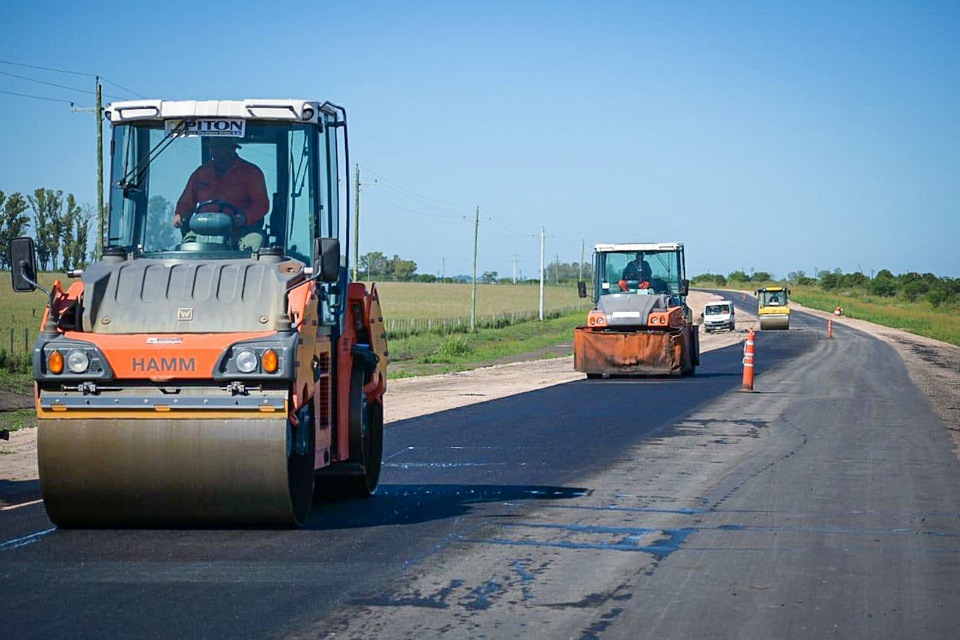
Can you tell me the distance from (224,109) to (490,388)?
18.3 m

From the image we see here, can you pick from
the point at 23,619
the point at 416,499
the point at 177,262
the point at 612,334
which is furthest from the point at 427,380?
the point at 23,619

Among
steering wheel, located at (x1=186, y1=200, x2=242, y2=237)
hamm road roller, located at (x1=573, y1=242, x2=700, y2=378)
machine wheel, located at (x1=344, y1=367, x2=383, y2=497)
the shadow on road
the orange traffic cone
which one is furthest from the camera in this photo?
hamm road roller, located at (x1=573, y1=242, x2=700, y2=378)

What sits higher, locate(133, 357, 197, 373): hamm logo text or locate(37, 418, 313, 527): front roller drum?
locate(133, 357, 197, 373): hamm logo text

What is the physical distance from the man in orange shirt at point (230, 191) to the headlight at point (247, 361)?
1521mm

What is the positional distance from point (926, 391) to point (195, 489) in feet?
71.7

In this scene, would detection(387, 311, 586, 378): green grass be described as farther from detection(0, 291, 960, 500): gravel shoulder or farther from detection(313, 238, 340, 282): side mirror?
detection(313, 238, 340, 282): side mirror

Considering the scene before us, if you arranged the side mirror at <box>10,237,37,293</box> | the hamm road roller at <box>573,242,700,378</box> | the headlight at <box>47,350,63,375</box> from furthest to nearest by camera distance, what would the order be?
the hamm road roller at <box>573,242,700,378</box> < the side mirror at <box>10,237,37,293</box> < the headlight at <box>47,350,63,375</box>

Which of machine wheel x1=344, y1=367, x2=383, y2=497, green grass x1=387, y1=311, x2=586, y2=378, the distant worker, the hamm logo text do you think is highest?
the distant worker

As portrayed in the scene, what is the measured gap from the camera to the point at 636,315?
1166 inches

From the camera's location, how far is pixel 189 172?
991cm

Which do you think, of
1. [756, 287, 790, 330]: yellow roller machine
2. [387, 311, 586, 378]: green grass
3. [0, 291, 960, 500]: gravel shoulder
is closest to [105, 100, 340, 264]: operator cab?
[0, 291, 960, 500]: gravel shoulder

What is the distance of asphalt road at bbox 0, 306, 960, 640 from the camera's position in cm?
663

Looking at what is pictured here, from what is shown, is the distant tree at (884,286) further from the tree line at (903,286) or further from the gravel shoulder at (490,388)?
the gravel shoulder at (490,388)

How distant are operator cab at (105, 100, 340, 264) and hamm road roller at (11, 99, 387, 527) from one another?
1 centimetres
